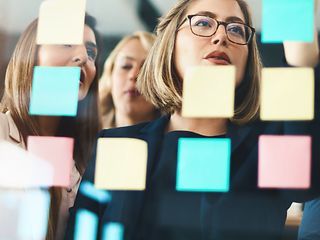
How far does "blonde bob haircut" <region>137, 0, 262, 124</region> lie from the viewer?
66cm

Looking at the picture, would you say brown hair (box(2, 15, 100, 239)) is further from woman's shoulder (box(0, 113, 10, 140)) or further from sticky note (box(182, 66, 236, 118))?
sticky note (box(182, 66, 236, 118))

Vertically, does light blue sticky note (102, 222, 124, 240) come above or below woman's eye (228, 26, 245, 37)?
below

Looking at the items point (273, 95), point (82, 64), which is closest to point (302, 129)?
point (273, 95)

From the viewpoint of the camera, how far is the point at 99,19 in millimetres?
723

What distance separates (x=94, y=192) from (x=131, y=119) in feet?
0.33

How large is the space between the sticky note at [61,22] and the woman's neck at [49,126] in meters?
0.10

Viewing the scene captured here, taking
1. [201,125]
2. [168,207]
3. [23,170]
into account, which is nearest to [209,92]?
[201,125]

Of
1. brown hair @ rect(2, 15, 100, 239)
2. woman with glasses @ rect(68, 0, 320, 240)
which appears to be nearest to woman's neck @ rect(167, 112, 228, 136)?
woman with glasses @ rect(68, 0, 320, 240)

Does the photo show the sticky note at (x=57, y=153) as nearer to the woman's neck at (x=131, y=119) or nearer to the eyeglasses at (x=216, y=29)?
the woman's neck at (x=131, y=119)

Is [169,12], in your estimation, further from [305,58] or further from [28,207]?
[28,207]

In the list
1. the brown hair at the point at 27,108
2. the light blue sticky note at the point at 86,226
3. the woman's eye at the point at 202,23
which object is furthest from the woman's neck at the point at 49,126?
the woman's eye at the point at 202,23

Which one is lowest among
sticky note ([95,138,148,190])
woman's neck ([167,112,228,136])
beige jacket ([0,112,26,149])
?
sticky note ([95,138,148,190])

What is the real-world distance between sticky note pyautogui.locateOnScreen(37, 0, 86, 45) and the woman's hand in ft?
0.85

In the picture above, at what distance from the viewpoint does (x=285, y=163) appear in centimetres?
62
